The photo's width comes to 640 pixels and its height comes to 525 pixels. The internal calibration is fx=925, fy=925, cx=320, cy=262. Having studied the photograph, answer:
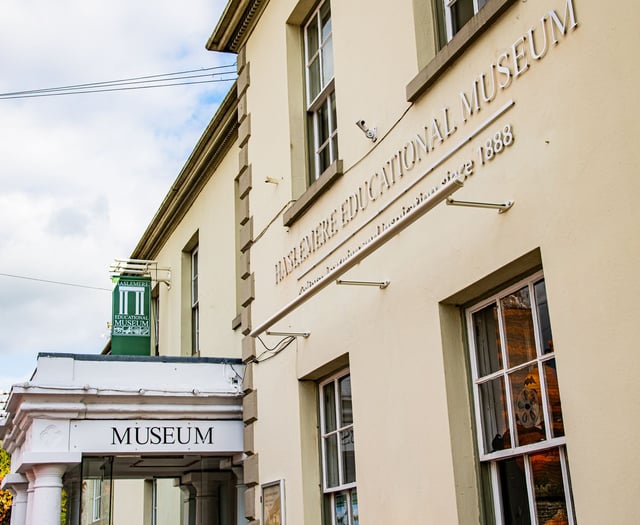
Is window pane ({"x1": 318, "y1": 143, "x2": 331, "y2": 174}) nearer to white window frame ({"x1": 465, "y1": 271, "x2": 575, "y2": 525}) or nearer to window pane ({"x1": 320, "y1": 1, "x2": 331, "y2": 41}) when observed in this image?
window pane ({"x1": 320, "y1": 1, "x2": 331, "y2": 41})

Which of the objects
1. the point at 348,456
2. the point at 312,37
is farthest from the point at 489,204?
the point at 312,37

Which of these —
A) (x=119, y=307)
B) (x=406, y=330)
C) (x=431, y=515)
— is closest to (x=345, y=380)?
(x=406, y=330)

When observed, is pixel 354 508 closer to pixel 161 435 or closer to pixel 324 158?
pixel 161 435

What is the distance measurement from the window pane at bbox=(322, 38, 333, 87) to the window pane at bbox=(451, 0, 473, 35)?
235 centimetres

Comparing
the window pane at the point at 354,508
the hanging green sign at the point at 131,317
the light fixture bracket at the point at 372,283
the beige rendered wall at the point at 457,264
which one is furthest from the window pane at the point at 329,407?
the hanging green sign at the point at 131,317

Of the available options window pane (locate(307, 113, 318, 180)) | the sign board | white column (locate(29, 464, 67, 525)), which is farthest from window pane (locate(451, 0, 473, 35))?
white column (locate(29, 464, 67, 525))

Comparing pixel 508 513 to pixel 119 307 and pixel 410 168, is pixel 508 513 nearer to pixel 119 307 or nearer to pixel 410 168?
pixel 410 168

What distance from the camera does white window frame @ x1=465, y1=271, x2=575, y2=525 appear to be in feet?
17.9

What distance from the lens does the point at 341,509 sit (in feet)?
27.0

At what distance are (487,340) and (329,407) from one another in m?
2.79

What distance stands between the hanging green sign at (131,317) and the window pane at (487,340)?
11188mm

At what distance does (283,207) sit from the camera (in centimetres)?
963

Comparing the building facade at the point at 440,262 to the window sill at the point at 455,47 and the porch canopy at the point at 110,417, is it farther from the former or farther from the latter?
the porch canopy at the point at 110,417

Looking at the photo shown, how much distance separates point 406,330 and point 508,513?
5.27ft
